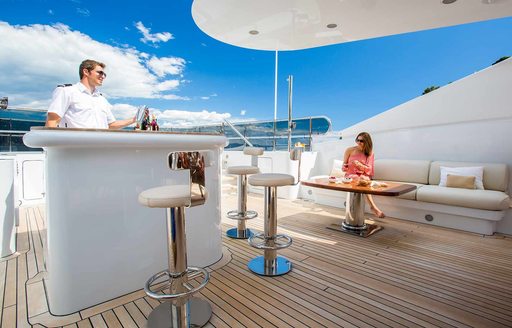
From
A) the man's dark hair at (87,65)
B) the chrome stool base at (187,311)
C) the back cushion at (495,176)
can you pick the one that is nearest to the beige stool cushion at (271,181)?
the chrome stool base at (187,311)

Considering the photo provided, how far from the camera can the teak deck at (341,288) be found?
129 cm

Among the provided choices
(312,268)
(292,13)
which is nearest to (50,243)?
(312,268)

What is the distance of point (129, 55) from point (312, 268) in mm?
22409

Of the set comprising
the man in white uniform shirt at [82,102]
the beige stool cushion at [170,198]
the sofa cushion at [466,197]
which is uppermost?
the man in white uniform shirt at [82,102]

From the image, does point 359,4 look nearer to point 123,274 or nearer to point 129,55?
point 123,274

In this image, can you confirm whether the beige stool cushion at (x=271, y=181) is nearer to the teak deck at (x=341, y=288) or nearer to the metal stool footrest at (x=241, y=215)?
the teak deck at (x=341, y=288)

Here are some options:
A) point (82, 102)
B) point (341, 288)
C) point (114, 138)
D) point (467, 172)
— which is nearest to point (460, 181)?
point (467, 172)

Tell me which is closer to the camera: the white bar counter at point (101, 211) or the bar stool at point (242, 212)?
the white bar counter at point (101, 211)

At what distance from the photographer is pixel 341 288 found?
5.24 ft

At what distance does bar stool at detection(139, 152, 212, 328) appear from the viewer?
0.96 m

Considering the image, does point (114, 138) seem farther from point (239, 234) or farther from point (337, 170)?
point (337, 170)

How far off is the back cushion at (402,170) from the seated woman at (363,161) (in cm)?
68

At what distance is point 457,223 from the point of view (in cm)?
284

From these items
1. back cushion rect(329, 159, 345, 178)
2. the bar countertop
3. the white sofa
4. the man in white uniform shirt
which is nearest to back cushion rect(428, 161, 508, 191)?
the white sofa
